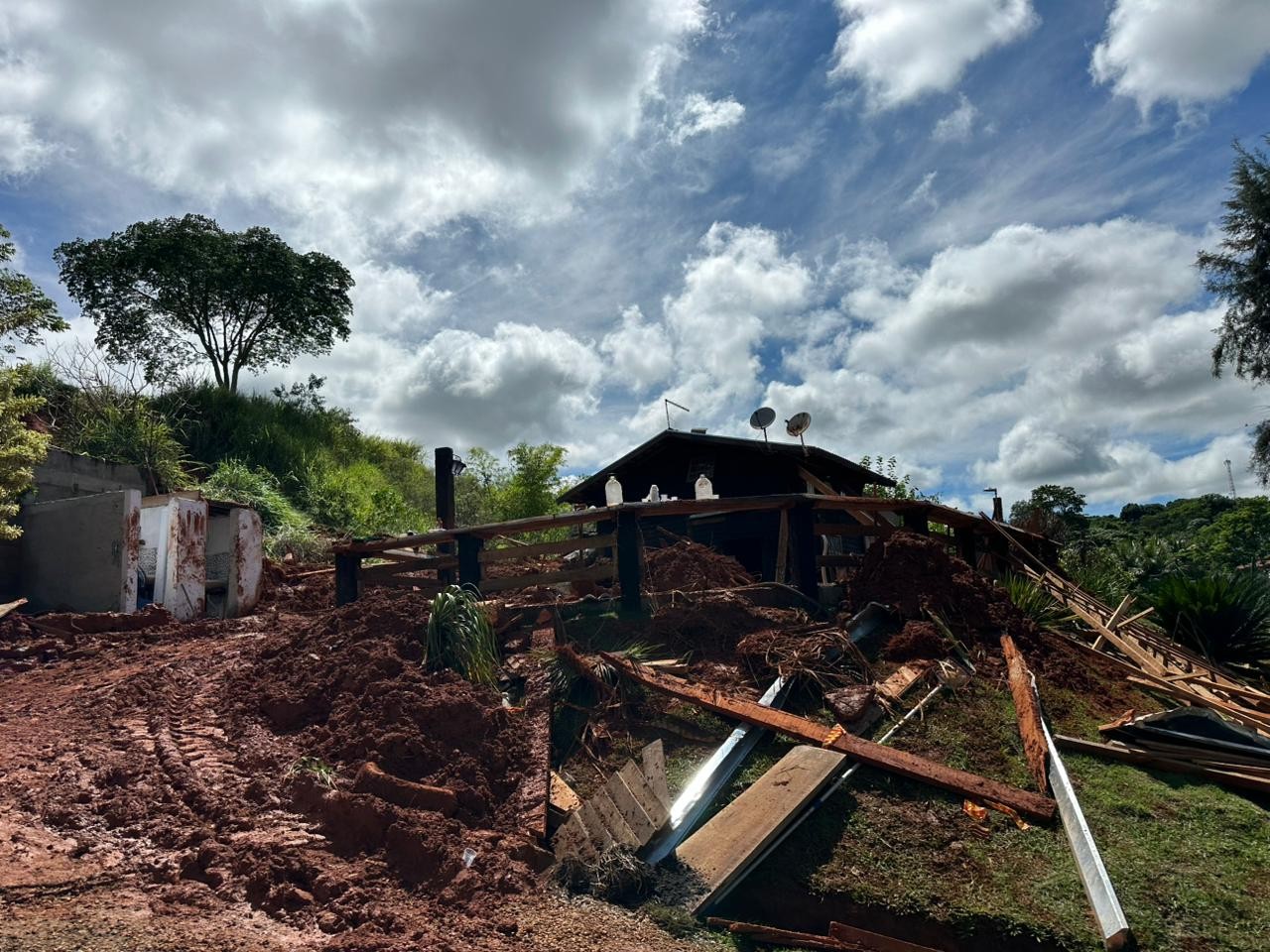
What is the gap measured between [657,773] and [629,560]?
10.2ft

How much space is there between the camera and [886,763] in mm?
4648

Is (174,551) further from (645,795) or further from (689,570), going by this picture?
(645,795)

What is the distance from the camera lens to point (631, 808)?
421 centimetres

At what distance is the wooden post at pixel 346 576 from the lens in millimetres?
8797

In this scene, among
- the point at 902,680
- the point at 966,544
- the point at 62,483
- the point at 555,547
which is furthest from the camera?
the point at 62,483

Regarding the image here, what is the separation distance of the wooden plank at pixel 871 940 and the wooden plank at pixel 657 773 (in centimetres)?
102

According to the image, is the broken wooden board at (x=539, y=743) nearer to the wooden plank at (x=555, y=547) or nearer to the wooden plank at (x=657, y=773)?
the wooden plank at (x=657, y=773)

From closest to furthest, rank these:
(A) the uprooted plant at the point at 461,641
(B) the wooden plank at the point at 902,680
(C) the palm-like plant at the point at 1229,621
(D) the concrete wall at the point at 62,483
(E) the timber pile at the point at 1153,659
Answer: (B) the wooden plank at the point at 902,680, (A) the uprooted plant at the point at 461,641, (E) the timber pile at the point at 1153,659, (C) the palm-like plant at the point at 1229,621, (D) the concrete wall at the point at 62,483

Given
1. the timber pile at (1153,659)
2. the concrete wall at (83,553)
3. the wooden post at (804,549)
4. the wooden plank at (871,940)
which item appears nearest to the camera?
the wooden plank at (871,940)

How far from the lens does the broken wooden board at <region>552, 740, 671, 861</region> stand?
4.09 meters

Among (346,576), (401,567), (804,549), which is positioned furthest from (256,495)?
(804,549)

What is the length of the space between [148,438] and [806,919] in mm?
16126

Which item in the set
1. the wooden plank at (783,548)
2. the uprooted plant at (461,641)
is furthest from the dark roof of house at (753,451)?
the uprooted plant at (461,641)

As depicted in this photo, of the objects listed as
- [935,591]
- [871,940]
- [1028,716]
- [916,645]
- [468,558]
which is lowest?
[871,940]
